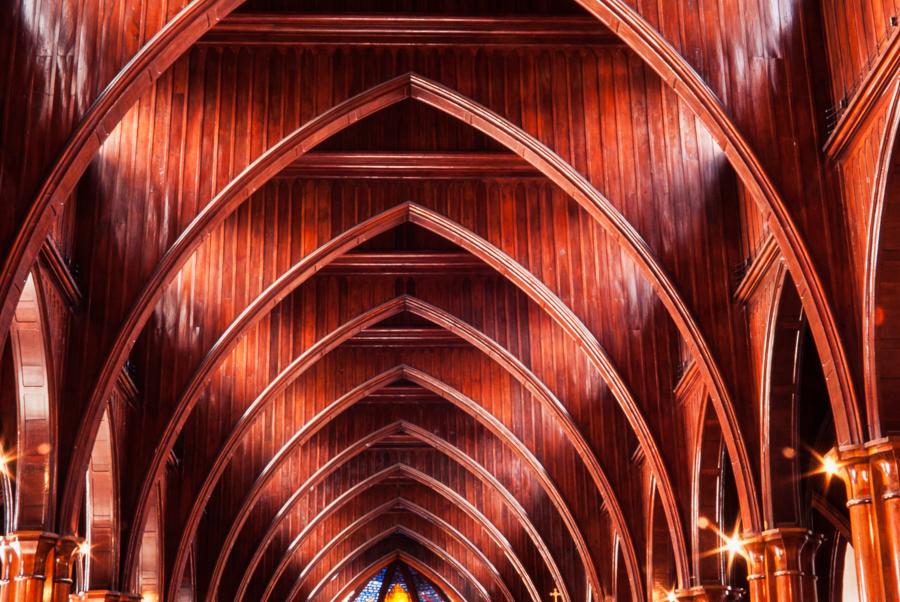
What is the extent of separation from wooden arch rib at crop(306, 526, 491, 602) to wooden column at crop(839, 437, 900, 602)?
1249 inches

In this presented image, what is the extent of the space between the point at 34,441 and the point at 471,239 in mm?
8480

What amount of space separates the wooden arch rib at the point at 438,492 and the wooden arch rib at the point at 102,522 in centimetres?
814

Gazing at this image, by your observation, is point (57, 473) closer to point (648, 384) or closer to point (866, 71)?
point (648, 384)

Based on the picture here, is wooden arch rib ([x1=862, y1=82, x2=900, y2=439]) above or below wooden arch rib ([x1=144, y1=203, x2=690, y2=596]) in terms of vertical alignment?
below

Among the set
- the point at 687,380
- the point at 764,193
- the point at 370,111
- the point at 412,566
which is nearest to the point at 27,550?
the point at 370,111

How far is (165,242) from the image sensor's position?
1822 centimetres

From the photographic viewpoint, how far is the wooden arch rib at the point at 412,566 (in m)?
46.5

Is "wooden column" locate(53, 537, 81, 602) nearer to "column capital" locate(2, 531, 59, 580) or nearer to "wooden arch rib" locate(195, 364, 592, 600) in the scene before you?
"column capital" locate(2, 531, 59, 580)

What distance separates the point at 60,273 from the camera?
16.8 meters

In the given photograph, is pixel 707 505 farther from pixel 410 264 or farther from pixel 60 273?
pixel 60 273

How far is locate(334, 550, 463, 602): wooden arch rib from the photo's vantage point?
4653cm

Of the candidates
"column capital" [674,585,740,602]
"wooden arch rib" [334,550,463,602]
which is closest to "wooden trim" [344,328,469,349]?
"column capital" [674,585,740,602]

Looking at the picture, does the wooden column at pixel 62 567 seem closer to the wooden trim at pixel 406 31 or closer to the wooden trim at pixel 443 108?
the wooden trim at pixel 443 108

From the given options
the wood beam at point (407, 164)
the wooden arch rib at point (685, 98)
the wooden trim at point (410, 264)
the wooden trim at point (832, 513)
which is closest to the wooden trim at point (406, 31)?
the wood beam at point (407, 164)
